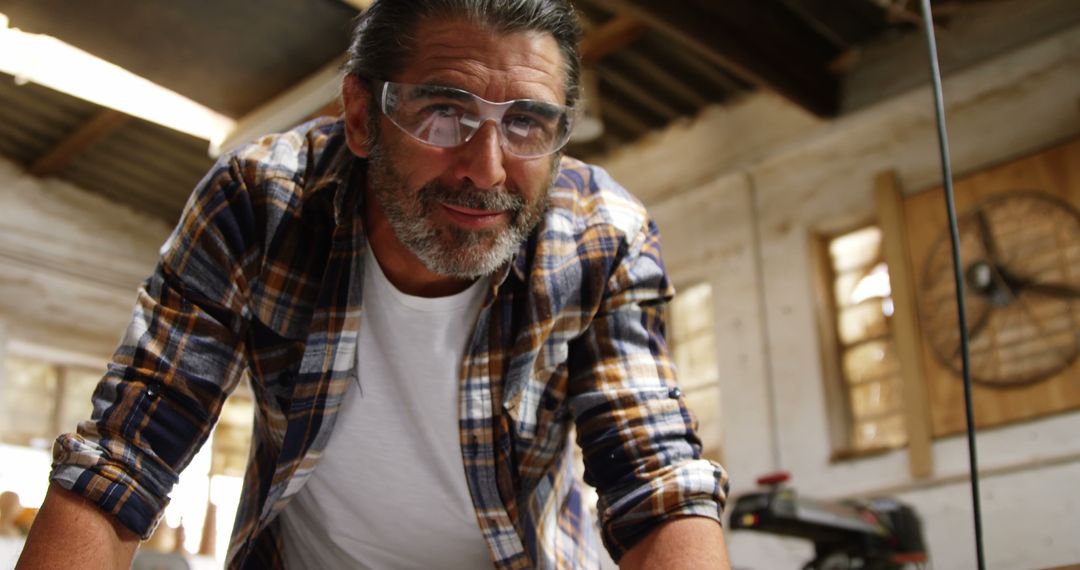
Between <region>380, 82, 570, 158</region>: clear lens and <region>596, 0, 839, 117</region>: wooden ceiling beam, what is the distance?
393 cm

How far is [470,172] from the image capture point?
120cm

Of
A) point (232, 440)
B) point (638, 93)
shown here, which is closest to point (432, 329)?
point (638, 93)

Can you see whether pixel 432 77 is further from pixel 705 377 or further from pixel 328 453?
pixel 705 377

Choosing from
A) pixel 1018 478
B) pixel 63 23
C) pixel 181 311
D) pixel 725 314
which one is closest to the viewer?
pixel 181 311

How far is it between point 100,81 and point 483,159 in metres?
2.34

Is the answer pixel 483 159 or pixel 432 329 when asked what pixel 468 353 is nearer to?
pixel 432 329

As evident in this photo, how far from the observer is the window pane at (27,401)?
22.5ft

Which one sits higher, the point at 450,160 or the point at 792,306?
the point at 792,306

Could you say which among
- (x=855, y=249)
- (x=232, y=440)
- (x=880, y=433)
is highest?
(x=855, y=249)

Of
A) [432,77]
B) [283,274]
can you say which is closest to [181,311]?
[283,274]

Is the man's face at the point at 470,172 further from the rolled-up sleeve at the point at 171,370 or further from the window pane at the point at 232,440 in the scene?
the window pane at the point at 232,440

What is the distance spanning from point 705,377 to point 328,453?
17.8ft

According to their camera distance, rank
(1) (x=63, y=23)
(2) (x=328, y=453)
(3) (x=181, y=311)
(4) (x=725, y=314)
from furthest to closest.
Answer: (4) (x=725, y=314) → (1) (x=63, y=23) → (2) (x=328, y=453) → (3) (x=181, y=311)

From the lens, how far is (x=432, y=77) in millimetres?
1235
